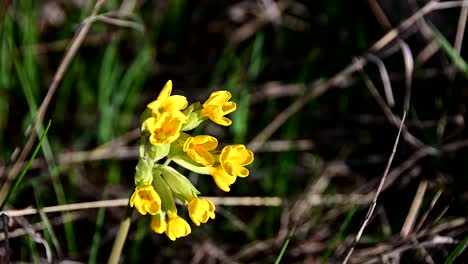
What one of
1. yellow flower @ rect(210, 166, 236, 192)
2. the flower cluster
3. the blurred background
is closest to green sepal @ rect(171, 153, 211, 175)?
the flower cluster

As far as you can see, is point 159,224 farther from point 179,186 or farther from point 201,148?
point 201,148

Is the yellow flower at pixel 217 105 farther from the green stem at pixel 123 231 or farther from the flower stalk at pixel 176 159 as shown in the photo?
the green stem at pixel 123 231

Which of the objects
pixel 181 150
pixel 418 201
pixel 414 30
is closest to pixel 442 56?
pixel 414 30

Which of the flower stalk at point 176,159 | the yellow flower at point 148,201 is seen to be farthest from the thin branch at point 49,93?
the yellow flower at point 148,201

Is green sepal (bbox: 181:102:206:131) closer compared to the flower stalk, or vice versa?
the flower stalk

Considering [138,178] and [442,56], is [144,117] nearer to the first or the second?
[138,178]

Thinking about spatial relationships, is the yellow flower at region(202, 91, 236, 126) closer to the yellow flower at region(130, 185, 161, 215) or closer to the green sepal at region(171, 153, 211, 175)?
the green sepal at region(171, 153, 211, 175)
